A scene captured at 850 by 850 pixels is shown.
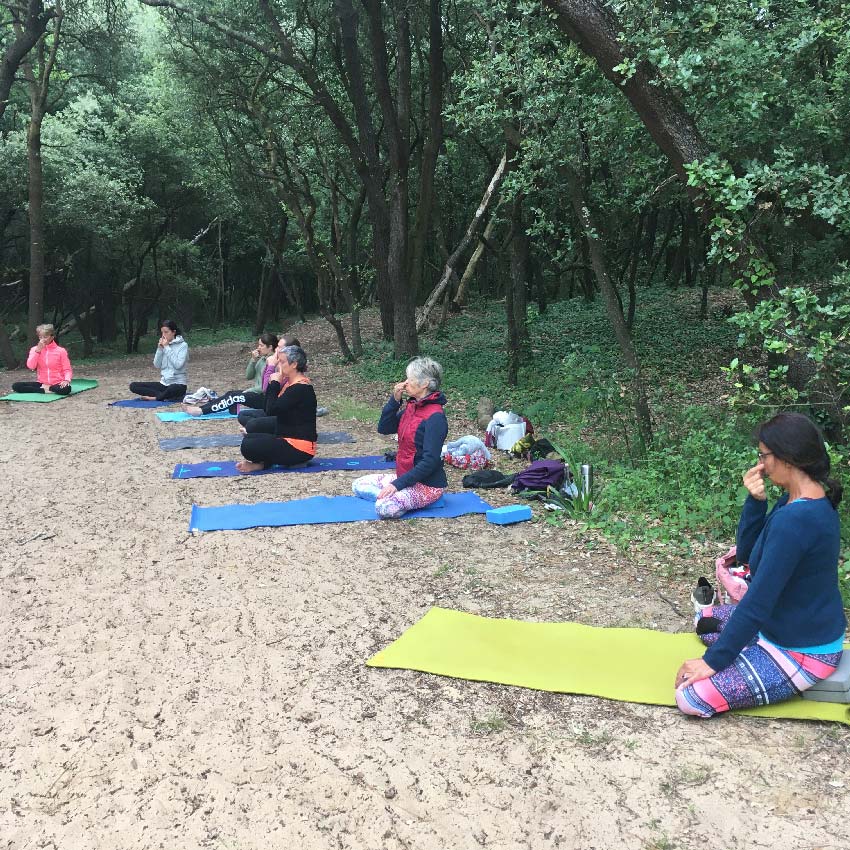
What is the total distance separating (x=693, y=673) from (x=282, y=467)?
4868mm

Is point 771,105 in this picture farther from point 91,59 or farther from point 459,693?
point 91,59

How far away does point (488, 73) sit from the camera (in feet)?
24.9

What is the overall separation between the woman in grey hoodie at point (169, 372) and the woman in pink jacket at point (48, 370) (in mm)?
1137

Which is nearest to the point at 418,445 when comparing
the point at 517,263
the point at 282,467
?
the point at 282,467

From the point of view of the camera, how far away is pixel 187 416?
988cm

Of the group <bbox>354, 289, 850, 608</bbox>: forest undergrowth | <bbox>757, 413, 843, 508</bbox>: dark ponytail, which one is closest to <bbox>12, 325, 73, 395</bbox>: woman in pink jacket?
<bbox>354, 289, 850, 608</bbox>: forest undergrowth

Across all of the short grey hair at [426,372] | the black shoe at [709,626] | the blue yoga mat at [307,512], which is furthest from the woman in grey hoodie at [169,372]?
the black shoe at [709,626]

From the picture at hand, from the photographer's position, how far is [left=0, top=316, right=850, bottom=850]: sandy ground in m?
2.49

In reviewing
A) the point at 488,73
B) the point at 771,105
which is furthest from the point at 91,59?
the point at 771,105

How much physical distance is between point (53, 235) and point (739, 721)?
17.5 metres

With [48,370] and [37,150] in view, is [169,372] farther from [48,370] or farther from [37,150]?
[37,150]

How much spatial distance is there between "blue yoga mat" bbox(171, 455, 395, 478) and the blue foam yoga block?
1792mm

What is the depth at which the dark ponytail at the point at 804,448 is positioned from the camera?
281 centimetres

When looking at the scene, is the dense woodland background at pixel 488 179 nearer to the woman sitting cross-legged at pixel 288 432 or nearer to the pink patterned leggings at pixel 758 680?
the pink patterned leggings at pixel 758 680
